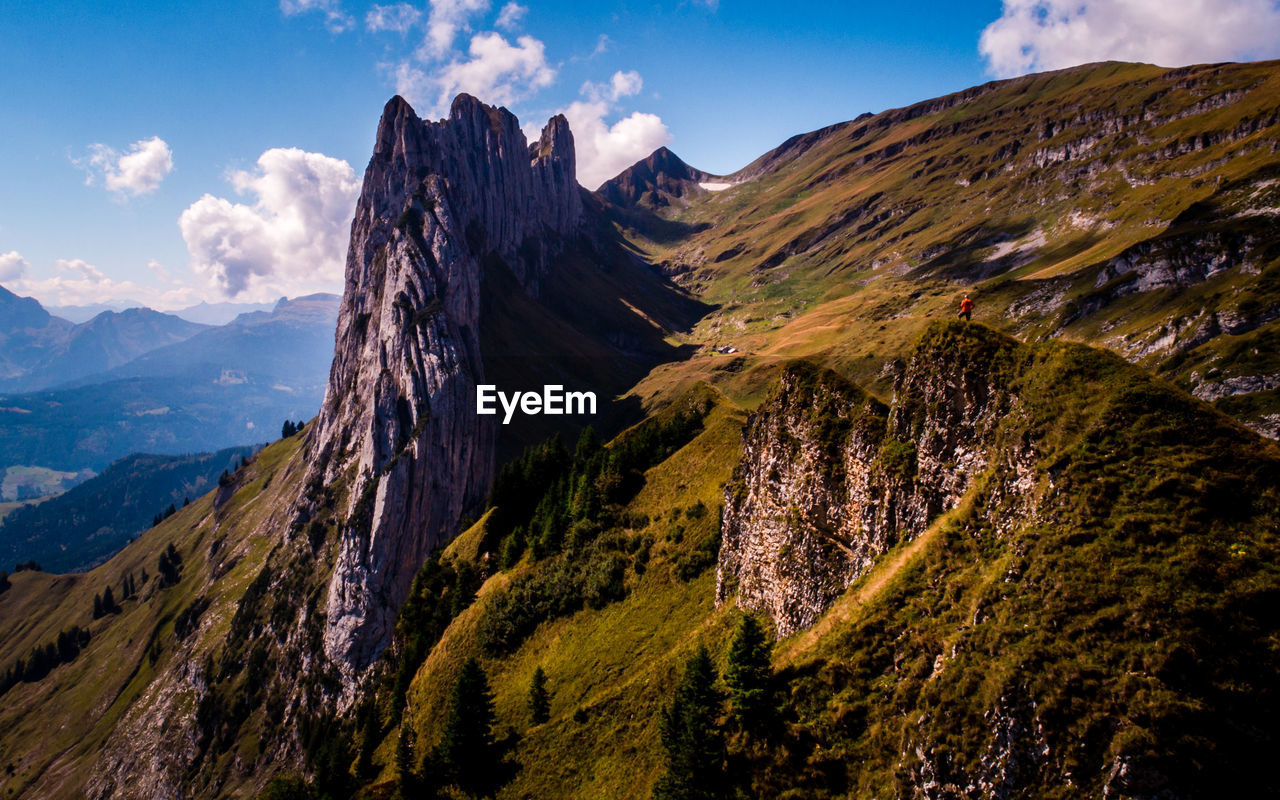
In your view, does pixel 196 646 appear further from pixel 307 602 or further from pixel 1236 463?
pixel 1236 463

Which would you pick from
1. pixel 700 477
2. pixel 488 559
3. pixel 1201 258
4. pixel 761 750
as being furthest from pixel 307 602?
pixel 1201 258

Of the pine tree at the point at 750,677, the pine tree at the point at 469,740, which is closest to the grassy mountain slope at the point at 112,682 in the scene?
the pine tree at the point at 469,740

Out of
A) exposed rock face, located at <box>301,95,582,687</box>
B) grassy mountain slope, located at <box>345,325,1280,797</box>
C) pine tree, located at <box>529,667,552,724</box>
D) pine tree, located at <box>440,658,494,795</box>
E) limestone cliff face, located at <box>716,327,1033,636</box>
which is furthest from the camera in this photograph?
exposed rock face, located at <box>301,95,582,687</box>

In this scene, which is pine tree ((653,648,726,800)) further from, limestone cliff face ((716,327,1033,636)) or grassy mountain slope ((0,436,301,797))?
grassy mountain slope ((0,436,301,797))

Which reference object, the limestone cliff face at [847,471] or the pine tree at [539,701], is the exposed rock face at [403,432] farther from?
the limestone cliff face at [847,471]

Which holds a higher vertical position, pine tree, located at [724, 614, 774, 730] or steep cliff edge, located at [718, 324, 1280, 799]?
steep cliff edge, located at [718, 324, 1280, 799]

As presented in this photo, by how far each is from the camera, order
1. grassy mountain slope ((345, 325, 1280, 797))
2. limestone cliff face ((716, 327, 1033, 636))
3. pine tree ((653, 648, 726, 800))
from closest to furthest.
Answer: grassy mountain slope ((345, 325, 1280, 797))
limestone cliff face ((716, 327, 1033, 636))
pine tree ((653, 648, 726, 800))

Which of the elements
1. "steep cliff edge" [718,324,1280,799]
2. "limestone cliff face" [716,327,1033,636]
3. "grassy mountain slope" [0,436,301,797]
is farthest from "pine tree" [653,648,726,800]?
"grassy mountain slope" [0,436,301,797]
